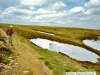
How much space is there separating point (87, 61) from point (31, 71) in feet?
113

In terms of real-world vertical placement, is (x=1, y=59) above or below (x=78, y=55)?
above

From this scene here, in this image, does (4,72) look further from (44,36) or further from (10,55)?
(44,36)

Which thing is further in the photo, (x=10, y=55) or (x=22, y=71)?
(x=10, y=55)

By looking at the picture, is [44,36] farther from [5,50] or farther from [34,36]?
[5,50]

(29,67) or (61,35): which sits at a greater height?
(29,67)

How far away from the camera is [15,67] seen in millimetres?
29859

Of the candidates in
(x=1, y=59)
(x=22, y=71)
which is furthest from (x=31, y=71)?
(x=1, y=59)

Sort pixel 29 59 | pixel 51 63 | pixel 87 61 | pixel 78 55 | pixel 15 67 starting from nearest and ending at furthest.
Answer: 1. pixel 15 67
2. pixel 51 63
3. pixel 29 59
4. pixel 87 61
5. pixel 78 55

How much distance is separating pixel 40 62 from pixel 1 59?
18.0ft

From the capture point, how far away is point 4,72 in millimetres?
27719

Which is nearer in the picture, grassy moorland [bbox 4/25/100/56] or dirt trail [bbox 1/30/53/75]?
dirt trail [bbox 1/30/53/75]

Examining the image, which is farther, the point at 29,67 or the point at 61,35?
the point at 61,35

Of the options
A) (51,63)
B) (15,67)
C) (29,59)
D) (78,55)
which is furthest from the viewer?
(78,55)

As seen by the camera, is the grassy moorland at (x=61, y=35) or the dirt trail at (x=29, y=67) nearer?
the dirt trail at (x=29, y=67)
